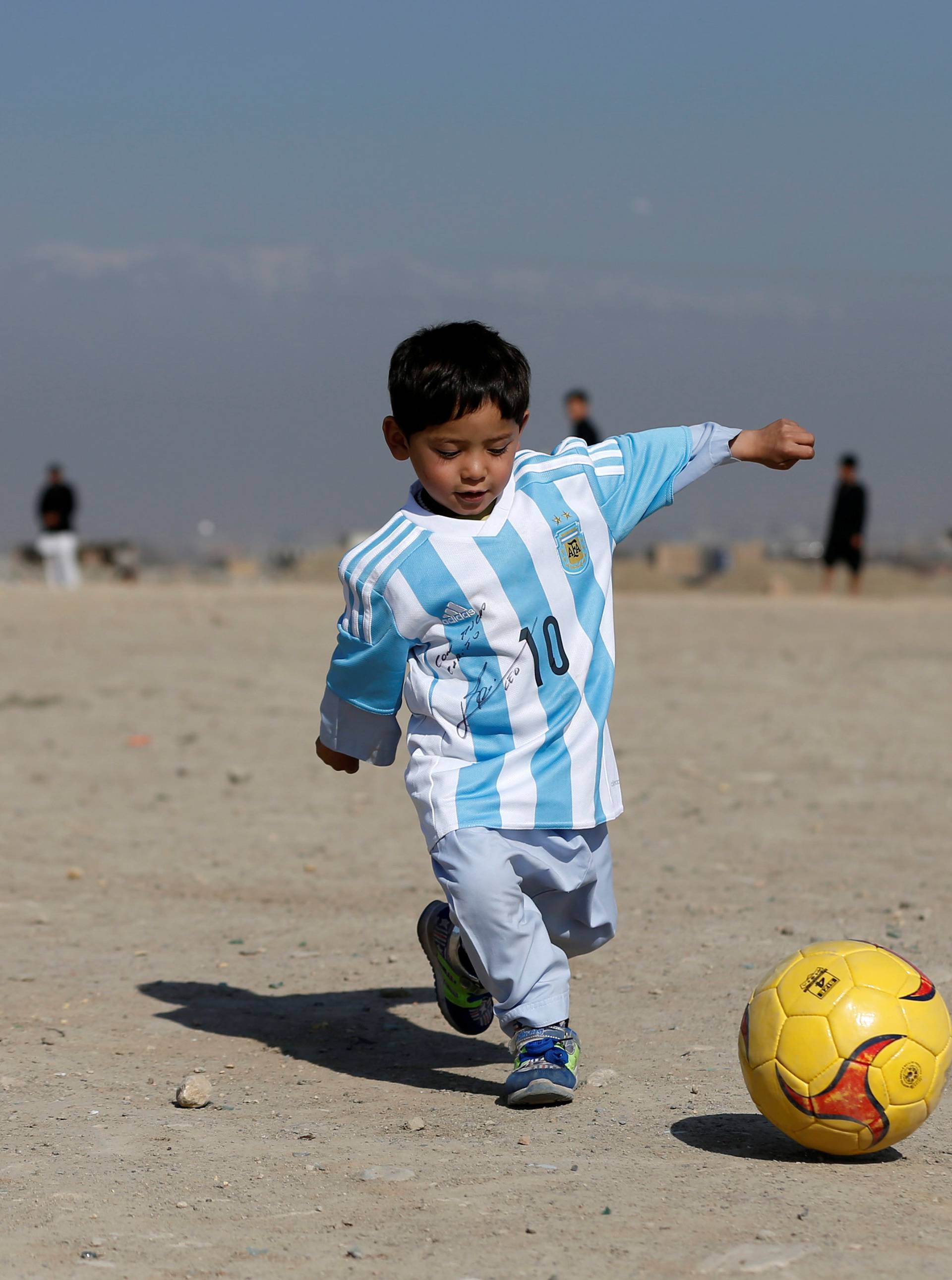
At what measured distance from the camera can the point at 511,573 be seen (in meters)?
3.62

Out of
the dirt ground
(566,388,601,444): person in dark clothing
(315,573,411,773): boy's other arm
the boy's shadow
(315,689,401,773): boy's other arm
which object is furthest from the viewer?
(566,388,601,444): person in dark clothing

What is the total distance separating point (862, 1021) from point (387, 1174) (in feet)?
3.28

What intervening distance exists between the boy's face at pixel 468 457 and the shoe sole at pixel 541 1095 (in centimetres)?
133

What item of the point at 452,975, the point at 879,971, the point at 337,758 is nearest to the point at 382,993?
the point at 452,975

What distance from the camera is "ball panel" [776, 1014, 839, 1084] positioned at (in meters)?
3.12

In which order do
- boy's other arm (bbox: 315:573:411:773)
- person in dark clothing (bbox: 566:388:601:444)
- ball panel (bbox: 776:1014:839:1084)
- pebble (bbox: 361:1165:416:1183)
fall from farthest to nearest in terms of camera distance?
1. person in dark clothing (bbox: 566:388:601:444)
2. boy's other arm (bbox: 315:573:411:773)
3. ball panel (bbox: 776:1014:839:1084)
4. pebble (bbox: 361:1165:416:1183)

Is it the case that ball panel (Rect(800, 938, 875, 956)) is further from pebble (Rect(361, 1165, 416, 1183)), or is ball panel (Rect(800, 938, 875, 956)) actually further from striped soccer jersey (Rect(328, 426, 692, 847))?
pebble (Rect(361, 1165, 416, 1183))

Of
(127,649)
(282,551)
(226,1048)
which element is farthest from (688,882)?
(282,551)

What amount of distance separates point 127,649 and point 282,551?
74.0 ft

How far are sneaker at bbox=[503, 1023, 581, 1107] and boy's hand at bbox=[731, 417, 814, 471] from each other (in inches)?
57.8

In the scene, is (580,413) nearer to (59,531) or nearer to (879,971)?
(59,531)

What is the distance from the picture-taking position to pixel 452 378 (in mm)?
3533

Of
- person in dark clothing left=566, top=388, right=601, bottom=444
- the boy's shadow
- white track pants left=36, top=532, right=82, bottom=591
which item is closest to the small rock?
the boy's shadow

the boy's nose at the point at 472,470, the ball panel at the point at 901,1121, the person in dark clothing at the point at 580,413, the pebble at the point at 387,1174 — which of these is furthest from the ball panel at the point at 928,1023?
the person in dark clothing at the point at 580,413
